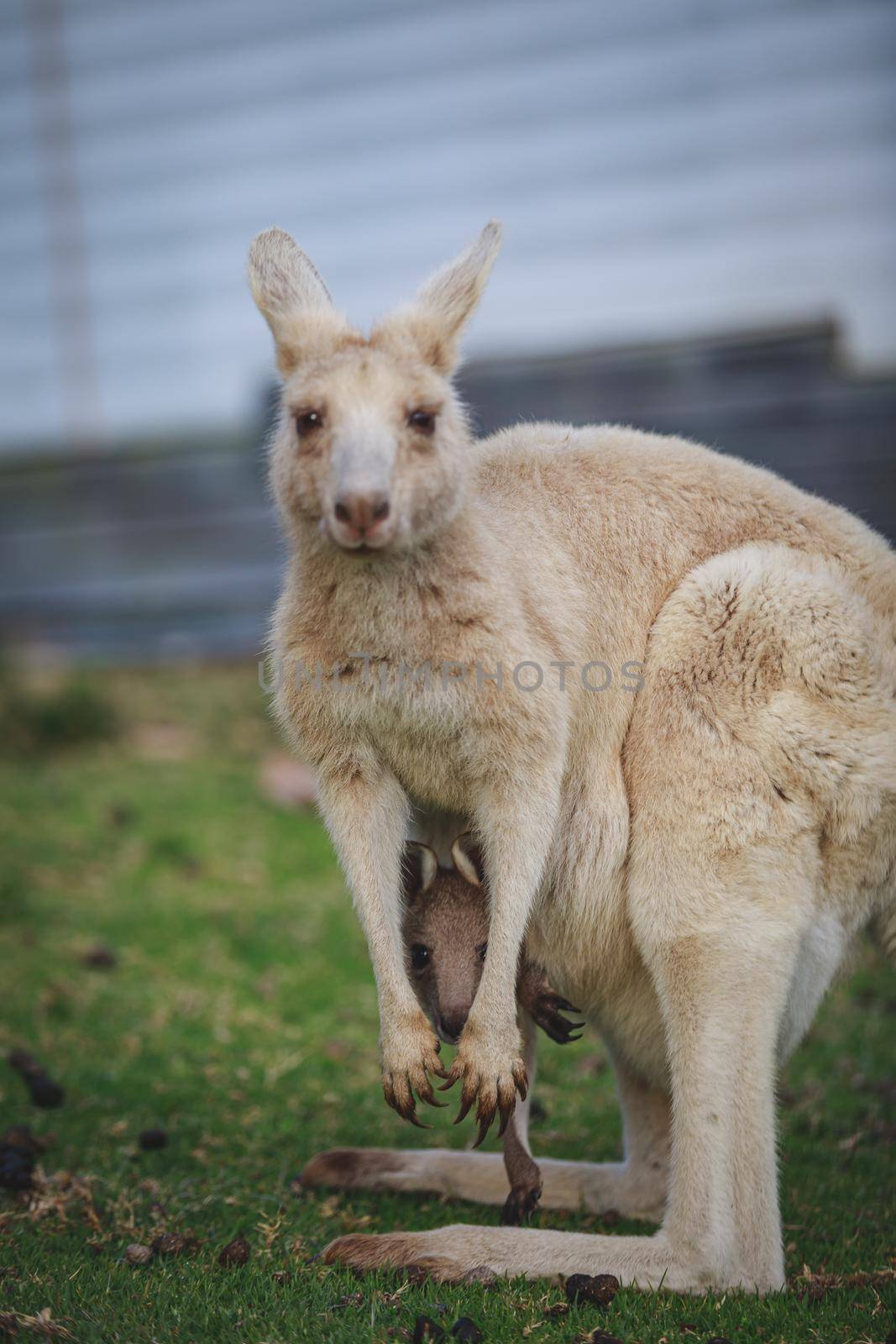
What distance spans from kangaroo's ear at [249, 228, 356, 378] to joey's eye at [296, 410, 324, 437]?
202 mm

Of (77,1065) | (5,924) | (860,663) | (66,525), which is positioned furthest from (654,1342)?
(66,525)

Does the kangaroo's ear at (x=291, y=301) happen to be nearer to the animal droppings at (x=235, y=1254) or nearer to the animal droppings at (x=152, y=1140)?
the animal droppings at (x=235, y=1254)

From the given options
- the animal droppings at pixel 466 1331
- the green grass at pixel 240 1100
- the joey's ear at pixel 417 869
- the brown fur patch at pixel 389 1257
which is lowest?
the green grass at pixel 240 1100

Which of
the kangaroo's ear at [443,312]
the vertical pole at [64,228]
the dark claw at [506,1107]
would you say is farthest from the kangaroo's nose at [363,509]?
the vertical pole at [64,228]

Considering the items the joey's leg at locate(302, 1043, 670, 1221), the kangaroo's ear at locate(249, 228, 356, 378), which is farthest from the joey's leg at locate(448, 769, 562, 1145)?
the kangaroo's ear at locate(249, 228, 356, 378)

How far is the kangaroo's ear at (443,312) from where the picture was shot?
2.83m

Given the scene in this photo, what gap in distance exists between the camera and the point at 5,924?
5.19 m

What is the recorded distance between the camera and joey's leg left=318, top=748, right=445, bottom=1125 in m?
2.79

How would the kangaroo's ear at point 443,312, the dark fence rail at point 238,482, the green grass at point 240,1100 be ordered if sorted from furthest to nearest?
1. the dark fence rail at point 238,482
2. the kangaroo's ear at point 443,312
3. the green grass at point 240,1100

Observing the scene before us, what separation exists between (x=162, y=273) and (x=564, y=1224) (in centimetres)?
847

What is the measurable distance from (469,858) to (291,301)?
1388 millimetres

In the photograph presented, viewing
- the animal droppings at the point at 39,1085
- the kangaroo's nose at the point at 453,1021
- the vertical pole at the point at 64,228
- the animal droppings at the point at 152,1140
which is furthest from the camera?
the vertical pole at the point at 64,228

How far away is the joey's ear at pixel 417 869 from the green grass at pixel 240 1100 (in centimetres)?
84

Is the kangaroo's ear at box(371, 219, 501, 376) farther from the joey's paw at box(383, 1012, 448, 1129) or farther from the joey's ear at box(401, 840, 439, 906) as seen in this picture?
the joey's paw at box(383, 1012, 448, 1129)
